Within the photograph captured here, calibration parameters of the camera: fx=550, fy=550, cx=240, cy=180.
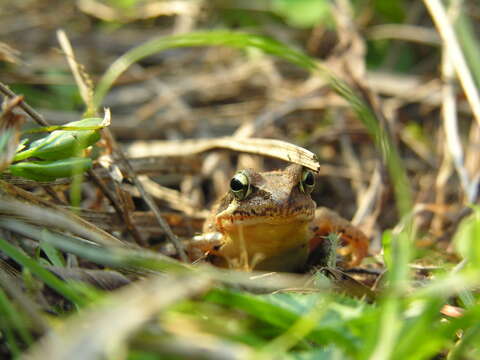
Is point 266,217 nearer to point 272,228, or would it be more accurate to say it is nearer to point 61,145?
point 272,228

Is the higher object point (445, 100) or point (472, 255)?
point (445, 100)

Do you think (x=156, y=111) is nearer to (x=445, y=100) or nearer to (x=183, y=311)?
(x=445, y=100)

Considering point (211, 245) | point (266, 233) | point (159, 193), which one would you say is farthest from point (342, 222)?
point (159, 193)

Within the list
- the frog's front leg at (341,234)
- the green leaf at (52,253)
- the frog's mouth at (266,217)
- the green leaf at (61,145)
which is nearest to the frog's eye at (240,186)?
the frog's mouth at (266,217)

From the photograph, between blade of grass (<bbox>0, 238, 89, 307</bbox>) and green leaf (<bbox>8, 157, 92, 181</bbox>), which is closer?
blade of grass (<bbox>0, 238, 89, 307</bbox>)

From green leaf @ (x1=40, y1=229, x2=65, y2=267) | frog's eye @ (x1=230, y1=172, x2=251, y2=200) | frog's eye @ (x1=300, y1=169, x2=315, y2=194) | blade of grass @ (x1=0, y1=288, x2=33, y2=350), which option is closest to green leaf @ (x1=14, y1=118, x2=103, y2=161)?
green leaf @ (x1=40, y1=229, x2=65, y2=267)

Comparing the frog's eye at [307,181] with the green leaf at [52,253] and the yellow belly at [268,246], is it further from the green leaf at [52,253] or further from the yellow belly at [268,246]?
the green leaf at [52,253]

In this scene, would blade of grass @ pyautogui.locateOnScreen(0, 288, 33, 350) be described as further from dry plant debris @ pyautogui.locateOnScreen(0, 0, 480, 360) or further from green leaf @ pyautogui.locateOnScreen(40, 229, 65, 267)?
green leaf @ pyautogui.locateOnScreen(40, 229, 65, 267)
